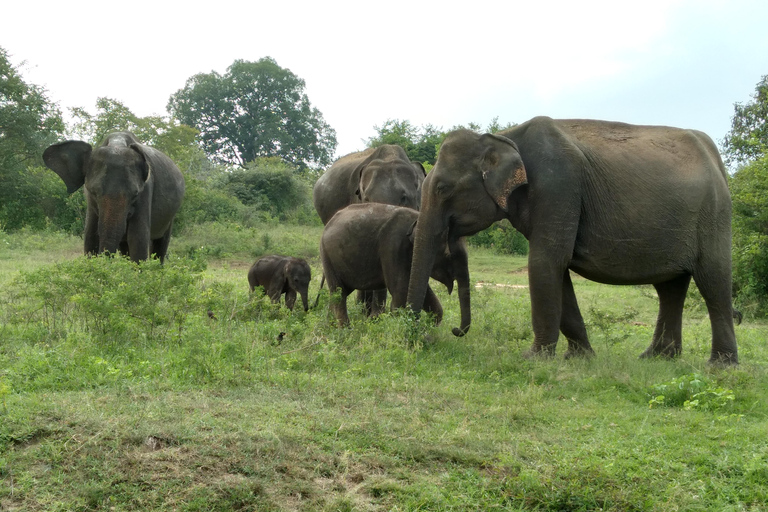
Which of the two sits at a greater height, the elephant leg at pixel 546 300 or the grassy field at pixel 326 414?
the elephant leg at pixel 546 300

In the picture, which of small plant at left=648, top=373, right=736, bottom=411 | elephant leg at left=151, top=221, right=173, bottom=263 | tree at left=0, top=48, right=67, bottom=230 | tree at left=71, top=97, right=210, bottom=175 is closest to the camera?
small plant at left=648, top=373, right=736, bottom=411

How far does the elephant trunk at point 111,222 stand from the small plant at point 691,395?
22.7ft

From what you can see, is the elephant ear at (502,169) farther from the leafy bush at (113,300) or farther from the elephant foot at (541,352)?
the leafy bush at (113,300)

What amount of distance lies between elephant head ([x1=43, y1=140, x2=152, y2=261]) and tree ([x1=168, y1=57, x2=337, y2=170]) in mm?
60855

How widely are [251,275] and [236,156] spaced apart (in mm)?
61752

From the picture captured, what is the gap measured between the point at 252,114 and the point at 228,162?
17.7 feet

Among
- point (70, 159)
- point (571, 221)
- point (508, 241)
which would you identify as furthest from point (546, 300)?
point (508, 241)

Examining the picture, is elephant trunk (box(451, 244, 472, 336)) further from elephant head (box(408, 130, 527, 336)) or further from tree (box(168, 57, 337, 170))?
tree (box(168, 57, 337, 170))

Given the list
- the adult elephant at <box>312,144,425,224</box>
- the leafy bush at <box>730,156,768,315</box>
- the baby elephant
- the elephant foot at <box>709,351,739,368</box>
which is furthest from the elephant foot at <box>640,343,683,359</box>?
the leafy bush at <box>730,156,768,315</box>

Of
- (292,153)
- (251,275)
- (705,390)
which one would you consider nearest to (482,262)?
(251,275)

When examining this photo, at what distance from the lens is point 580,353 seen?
28.6ft

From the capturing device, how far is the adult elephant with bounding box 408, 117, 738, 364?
8.02m

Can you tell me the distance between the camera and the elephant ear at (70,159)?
10.8 m

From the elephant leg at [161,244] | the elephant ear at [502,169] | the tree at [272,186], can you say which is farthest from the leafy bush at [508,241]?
the elephant ear at [502,169]
